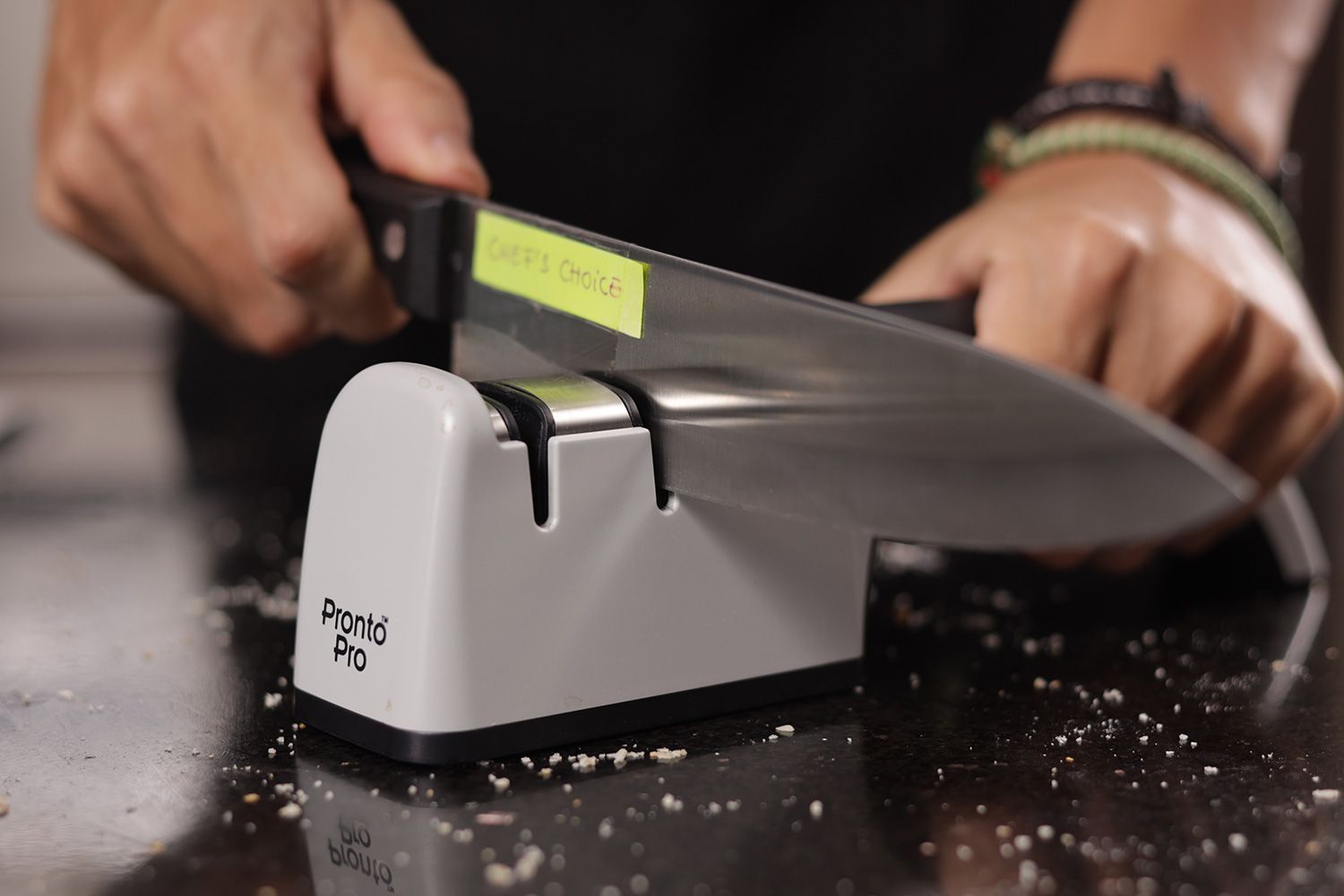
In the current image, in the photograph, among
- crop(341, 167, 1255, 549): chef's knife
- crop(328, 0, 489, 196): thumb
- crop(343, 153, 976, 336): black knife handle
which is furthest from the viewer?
crop(328, 0, 489, 196): thumb

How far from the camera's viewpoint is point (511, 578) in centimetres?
61

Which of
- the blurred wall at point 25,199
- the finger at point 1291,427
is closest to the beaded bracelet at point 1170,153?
the finger at point 1291,427

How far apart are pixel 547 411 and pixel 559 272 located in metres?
0.11

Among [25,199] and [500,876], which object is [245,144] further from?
[25,199]

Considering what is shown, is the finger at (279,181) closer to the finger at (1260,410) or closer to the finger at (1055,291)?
the finger at (1055,291)

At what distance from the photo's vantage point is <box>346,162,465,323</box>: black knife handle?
81 centimetres

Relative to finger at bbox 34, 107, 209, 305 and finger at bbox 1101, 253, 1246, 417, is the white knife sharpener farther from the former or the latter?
finger at bbox 34, 107, 209, 305

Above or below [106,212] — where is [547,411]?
above

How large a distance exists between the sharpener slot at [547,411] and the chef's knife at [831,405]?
0.02 metres

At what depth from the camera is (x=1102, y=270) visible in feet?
2.69

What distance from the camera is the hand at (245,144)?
91cm

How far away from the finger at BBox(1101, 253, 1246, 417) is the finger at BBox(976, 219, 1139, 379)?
0.02 m

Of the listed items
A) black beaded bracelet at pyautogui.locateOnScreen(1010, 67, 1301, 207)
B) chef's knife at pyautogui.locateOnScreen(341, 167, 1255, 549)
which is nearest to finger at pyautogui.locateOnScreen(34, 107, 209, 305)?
chef's knife at pyautogui.locateOnScreen(341, 167, 1255, 549)

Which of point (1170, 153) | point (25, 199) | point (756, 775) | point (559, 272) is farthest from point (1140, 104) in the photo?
point (25, 199)
